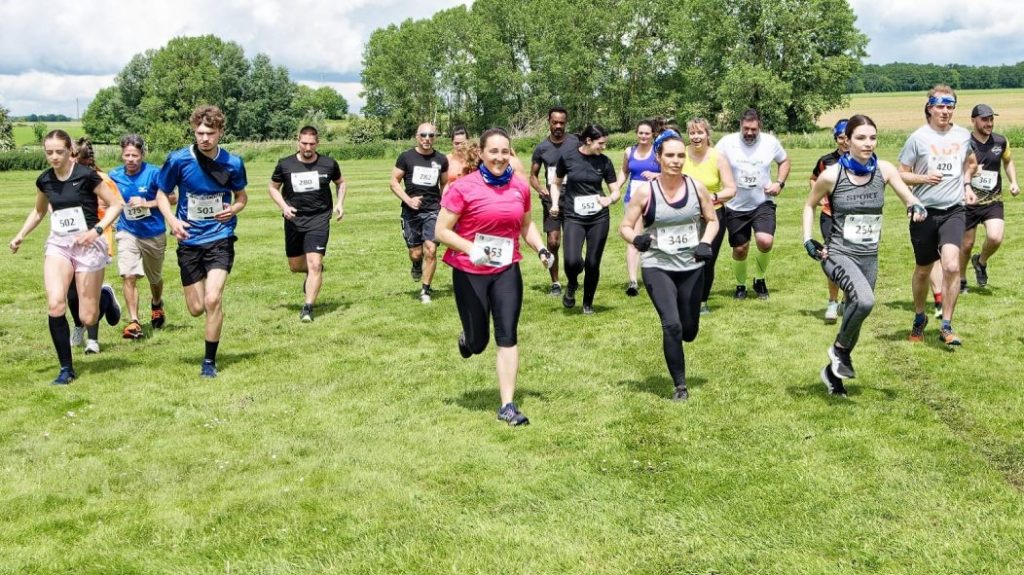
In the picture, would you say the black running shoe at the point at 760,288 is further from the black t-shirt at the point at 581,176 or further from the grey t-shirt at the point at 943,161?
the grey t-shirt at the point at 943,161

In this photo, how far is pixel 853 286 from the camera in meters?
7.02

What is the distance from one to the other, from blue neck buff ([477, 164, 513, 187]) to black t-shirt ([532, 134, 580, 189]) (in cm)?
434

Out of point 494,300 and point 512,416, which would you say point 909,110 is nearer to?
point 494,300

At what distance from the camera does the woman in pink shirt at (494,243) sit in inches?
264

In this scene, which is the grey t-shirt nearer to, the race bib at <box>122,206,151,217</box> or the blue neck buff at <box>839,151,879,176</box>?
the blue neck buff at <box>839,151,879,176</box>

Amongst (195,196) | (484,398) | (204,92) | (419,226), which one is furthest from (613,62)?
(484,398)

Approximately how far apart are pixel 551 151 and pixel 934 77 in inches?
5335

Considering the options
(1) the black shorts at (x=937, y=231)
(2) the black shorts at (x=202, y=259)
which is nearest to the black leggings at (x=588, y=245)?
(1) the black shorts at (x=937, y=231)

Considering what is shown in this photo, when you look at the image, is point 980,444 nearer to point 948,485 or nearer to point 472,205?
point 948,485

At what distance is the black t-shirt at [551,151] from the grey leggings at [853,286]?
14.2 ft

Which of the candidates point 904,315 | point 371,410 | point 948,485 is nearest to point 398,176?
point 371,410

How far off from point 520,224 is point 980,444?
3423 mm

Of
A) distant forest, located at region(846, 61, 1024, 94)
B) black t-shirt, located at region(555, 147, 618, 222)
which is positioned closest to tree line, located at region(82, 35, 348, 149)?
distant forest, located at region(846, 61, 1024, 94)

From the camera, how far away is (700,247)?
6.95m
